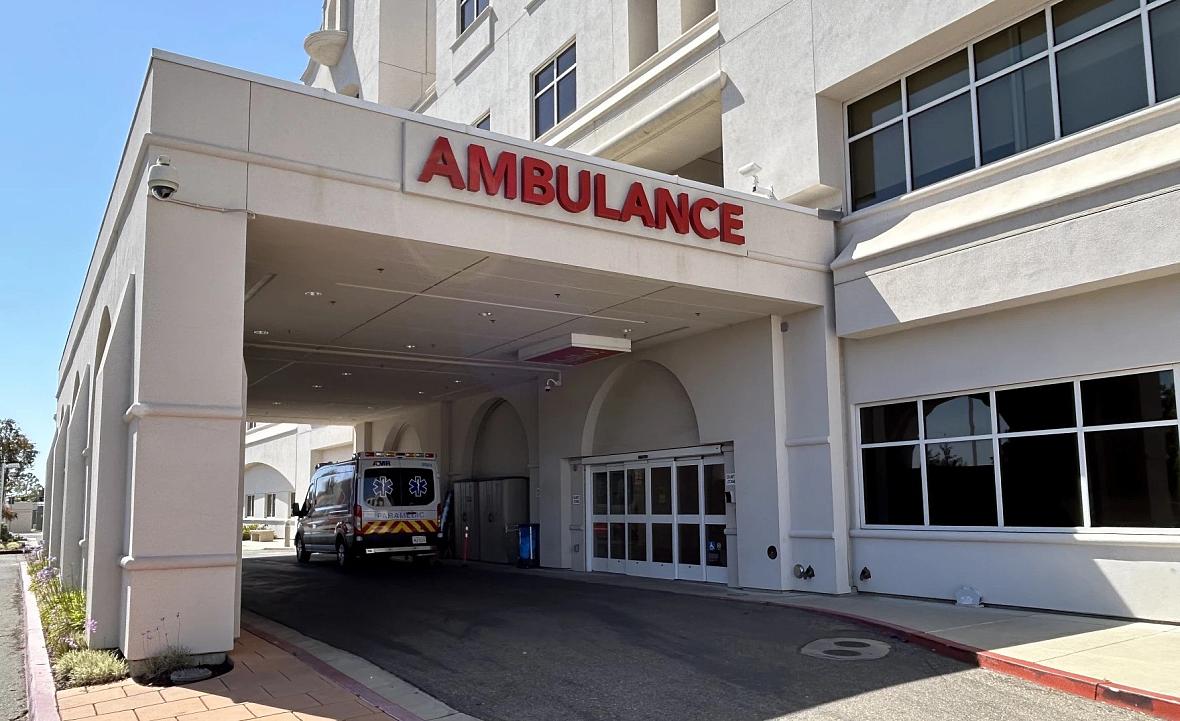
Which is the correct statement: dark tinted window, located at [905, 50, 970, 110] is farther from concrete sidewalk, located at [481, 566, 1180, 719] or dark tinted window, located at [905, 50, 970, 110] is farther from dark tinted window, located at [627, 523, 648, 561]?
dark tinted window, located at [627, 523, 648, 561]

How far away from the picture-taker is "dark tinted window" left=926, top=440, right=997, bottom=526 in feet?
42.0

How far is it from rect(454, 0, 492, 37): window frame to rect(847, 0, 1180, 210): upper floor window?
13744 mm

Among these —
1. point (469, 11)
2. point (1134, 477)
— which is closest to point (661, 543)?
point (1134, 477)

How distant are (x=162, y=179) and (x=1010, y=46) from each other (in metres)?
11.1

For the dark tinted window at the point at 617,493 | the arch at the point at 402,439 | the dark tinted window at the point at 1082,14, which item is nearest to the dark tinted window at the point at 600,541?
the dark tinted window at the point at 617,493

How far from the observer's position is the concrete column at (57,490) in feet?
62.7

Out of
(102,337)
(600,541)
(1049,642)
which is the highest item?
(102,337)

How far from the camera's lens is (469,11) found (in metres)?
27.1

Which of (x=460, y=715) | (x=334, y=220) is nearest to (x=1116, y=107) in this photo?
(x=334, y=220)

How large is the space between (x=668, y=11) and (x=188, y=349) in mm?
12839

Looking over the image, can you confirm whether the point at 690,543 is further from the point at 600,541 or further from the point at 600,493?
the point at 600,493

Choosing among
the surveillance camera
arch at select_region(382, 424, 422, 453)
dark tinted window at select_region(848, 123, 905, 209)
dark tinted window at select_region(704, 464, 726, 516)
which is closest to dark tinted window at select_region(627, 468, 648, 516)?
dark tinted window at select_region(704, 464, 726, 516)

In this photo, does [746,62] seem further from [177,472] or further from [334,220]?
[177,472]

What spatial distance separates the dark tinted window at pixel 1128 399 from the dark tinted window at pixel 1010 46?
183 inches
